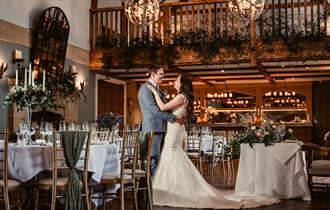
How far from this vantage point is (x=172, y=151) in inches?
248

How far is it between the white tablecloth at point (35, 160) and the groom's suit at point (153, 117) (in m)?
1.18

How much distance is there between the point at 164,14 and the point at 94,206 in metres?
7.11

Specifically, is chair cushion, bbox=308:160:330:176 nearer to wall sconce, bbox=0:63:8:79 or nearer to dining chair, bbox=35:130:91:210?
dining chair, bbox=35:130:91:210

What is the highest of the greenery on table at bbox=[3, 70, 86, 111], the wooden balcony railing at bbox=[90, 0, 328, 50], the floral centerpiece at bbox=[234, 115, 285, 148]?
the wooden balcony railing at bbox=[90, 0, 328, 50]

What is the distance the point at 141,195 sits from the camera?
540cm

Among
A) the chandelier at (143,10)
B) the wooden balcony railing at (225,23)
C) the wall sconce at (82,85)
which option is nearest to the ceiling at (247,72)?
the wooden balcony railing at (225,23)

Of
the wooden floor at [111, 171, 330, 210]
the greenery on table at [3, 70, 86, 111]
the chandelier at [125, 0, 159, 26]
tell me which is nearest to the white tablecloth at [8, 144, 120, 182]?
the greenery on table at [3, 70, 86, 111]

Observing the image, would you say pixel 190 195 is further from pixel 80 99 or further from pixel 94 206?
pixel 80 99

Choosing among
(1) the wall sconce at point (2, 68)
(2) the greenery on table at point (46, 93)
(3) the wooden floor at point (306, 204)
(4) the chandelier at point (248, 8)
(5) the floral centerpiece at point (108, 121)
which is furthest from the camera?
(1) the wall sconce at point (2, 68)

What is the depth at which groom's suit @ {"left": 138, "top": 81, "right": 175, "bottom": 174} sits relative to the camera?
20.2ft

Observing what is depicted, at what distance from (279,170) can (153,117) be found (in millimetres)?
1645

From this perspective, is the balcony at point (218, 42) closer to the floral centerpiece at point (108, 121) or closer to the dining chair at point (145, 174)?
the floral centerpiece at point (108, 121)

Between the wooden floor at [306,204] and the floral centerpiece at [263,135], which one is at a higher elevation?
the floral centerpiece at [263,135]

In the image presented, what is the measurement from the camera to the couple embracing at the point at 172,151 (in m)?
6.12
